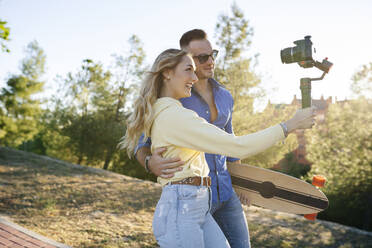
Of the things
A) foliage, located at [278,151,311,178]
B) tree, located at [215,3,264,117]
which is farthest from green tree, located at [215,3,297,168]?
foliage, located at [278,151,311,178]

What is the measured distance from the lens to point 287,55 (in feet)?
7.16

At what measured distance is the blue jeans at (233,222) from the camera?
2.20 m

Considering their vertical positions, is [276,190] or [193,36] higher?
[193,36]

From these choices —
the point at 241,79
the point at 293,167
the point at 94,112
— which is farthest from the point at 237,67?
the point at 293,167

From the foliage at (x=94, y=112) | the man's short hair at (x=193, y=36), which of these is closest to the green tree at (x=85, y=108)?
the foliage at (x=94, y=112)

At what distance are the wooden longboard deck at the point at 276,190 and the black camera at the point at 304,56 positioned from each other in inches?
40.4

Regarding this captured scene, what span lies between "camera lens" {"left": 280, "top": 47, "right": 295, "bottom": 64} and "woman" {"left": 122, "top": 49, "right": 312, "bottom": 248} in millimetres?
653

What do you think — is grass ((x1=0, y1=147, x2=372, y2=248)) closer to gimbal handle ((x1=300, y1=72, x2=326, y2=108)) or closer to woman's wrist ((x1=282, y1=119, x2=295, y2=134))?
gimbal handle ((x1=300, y1=72, x2=326, y2=108))

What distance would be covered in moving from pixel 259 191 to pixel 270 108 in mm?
13974

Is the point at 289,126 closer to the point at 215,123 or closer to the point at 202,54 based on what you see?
the point at 215,123

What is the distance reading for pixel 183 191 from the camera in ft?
5.17

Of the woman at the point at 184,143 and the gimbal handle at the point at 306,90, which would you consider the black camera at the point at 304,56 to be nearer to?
the gimbal handle at the point at 306,90

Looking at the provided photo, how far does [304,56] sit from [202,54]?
0.81 metres

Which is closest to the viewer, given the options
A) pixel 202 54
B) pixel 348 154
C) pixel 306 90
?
pixel 306 90
